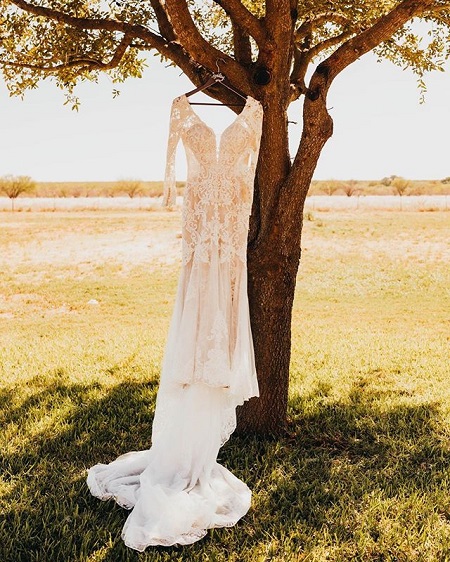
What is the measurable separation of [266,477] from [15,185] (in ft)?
150

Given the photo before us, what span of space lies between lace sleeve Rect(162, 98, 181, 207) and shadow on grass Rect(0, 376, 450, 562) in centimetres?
192

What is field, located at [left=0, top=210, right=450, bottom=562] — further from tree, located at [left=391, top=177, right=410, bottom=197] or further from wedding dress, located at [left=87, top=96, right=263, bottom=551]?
tree, located at [left=391, top=177, right=410, bottom=197]

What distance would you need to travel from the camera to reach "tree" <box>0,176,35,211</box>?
45.6 m

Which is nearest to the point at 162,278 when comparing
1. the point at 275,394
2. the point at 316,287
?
the point at 316,287

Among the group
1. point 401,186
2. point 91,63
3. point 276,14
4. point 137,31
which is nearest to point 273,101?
point 276,14

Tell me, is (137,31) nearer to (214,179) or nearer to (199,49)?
(199,49)

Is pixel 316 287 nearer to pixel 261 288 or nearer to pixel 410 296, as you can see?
pixel 410 296

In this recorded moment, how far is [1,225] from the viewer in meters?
23.5

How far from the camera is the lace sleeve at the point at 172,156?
386 centimetres

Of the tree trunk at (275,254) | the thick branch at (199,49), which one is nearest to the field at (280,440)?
the tree trunk at (275,254)

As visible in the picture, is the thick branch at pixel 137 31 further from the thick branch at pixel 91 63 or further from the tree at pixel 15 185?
the tree at pixel 15 185

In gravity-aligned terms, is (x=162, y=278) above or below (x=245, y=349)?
below

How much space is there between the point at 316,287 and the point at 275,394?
9.56 m

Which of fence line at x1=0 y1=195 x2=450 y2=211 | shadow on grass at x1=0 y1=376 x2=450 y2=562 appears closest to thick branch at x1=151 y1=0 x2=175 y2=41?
shadow on grass at x1=0 y1=376 x2=450 y2=562
